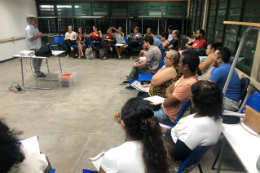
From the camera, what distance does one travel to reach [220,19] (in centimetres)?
460

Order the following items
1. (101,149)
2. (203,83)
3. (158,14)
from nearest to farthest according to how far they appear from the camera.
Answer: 1. (203,83)
2. (101,149)
3. (158,14)

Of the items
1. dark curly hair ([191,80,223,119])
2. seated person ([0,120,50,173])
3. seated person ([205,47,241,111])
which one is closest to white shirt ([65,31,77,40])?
seated person ([205,47,241,111])

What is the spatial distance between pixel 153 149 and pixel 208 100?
655mm

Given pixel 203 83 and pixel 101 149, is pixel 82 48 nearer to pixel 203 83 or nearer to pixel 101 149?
pixel 101 149

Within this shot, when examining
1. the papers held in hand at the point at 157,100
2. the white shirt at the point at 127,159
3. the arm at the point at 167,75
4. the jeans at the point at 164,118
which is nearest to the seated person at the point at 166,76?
the arm at the point at 167,75

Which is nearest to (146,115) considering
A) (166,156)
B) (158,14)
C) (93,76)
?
(166,156)

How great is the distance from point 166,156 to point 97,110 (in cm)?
253

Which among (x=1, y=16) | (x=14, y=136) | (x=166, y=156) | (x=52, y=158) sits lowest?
(x=52, y=158)

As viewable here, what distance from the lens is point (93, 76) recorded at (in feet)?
17.7

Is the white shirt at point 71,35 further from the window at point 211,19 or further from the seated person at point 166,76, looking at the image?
the seated person at point 166,76

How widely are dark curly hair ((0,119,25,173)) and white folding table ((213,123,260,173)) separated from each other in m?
1.37

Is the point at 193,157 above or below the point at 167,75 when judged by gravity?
below

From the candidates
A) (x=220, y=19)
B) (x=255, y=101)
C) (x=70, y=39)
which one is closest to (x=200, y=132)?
(x=255, y=101)

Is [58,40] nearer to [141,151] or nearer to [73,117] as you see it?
[73,117]
